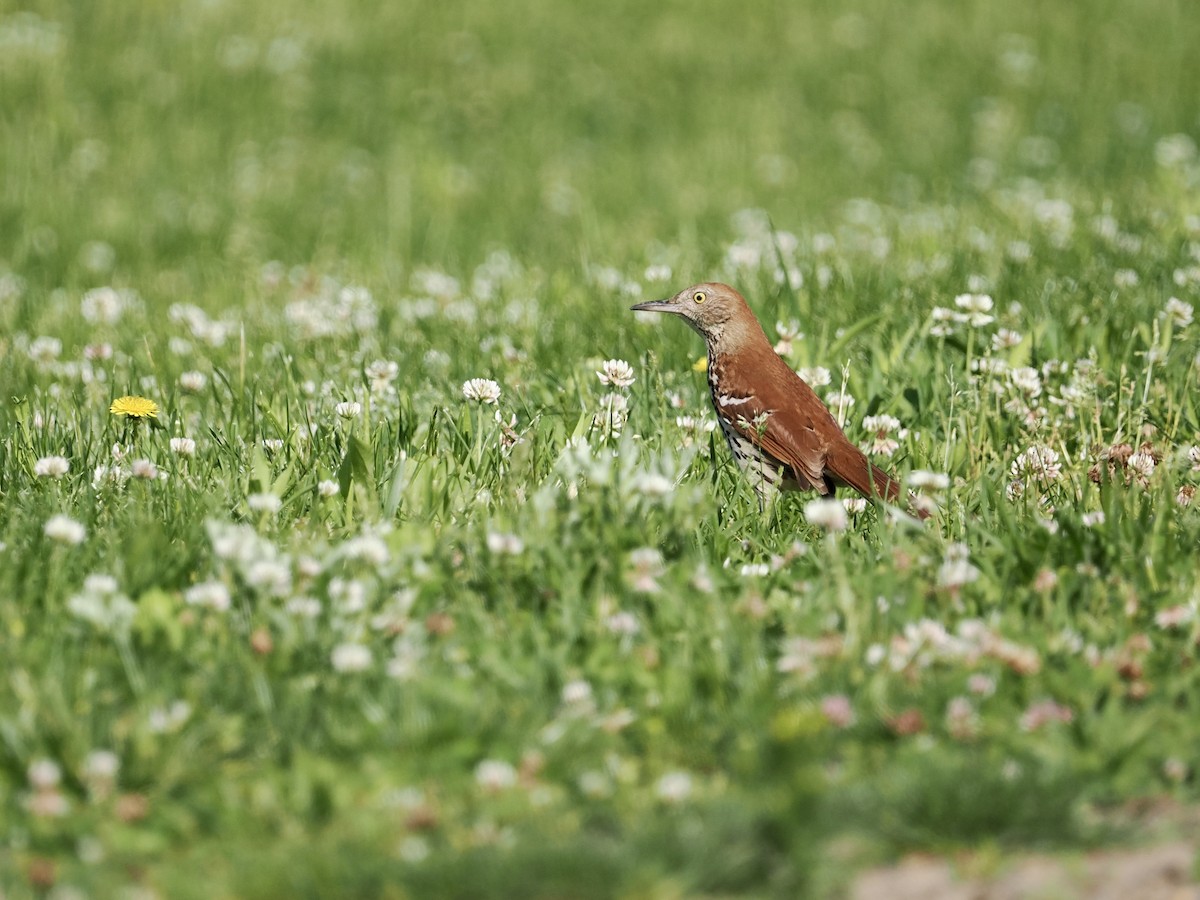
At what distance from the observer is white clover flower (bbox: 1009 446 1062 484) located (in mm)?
5133

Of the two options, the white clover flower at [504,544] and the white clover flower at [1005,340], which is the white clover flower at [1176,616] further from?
the white clover flower at [1005,340]

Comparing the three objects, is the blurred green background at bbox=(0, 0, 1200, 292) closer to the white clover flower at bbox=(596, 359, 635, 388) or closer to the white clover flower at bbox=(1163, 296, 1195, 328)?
the white clover flower at bbox=(1163, 296, 1195, 328)

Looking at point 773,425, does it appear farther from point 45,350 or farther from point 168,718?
point 45,350

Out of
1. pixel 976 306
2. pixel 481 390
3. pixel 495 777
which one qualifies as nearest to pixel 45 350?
pixel 481 390

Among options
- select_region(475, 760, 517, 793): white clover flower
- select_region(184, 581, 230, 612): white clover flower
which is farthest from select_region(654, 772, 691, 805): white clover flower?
select_region(184, 581, 230, 612): white clover flower

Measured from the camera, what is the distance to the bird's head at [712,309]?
603 cm

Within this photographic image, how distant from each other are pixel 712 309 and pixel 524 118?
9333 mm

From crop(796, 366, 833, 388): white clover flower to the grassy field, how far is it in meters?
0.13

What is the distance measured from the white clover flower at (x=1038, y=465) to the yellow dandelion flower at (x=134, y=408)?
10.5 feet

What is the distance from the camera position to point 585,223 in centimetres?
1039

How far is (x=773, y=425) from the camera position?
5.36 metres

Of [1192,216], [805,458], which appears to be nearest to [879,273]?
[1192,216]

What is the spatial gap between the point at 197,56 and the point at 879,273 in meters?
9.81

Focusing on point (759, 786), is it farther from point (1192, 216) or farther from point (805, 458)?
point (1192, 216)
